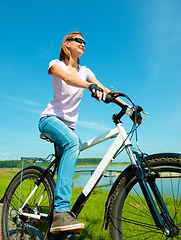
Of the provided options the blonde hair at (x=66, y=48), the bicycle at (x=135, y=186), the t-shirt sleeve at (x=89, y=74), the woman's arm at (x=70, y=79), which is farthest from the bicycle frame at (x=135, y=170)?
the blonde hair at (x=66, y=48)

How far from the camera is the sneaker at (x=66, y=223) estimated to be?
1.78m

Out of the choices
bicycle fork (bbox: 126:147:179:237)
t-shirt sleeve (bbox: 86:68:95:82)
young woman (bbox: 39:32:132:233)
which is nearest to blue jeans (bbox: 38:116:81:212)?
young woman (bbox: 39:32:132:233)

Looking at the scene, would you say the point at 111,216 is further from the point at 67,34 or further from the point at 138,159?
the point at 67,34

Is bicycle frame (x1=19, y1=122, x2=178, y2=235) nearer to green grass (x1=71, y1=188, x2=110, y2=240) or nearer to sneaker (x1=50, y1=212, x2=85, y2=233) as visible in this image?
sneaker (x1=50, y1=212, x2=85, y2=233)

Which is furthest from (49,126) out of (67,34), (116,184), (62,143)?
(67,34)

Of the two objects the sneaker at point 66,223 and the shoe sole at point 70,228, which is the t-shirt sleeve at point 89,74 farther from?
the shoe sole at point 70,228

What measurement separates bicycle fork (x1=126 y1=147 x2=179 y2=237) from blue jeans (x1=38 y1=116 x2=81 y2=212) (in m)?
0.64

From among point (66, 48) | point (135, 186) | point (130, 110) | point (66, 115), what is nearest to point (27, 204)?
point (66, 115)

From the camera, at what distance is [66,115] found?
2381 millimetres

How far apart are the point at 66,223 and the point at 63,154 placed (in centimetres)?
68

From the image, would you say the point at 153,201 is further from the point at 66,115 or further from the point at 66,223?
the point at 66,115

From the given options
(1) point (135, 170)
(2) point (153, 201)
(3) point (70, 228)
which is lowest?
(3) point (70, 228)

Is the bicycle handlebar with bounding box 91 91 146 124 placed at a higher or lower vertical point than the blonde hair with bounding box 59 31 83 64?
lower

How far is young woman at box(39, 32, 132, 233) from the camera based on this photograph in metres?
1.87
